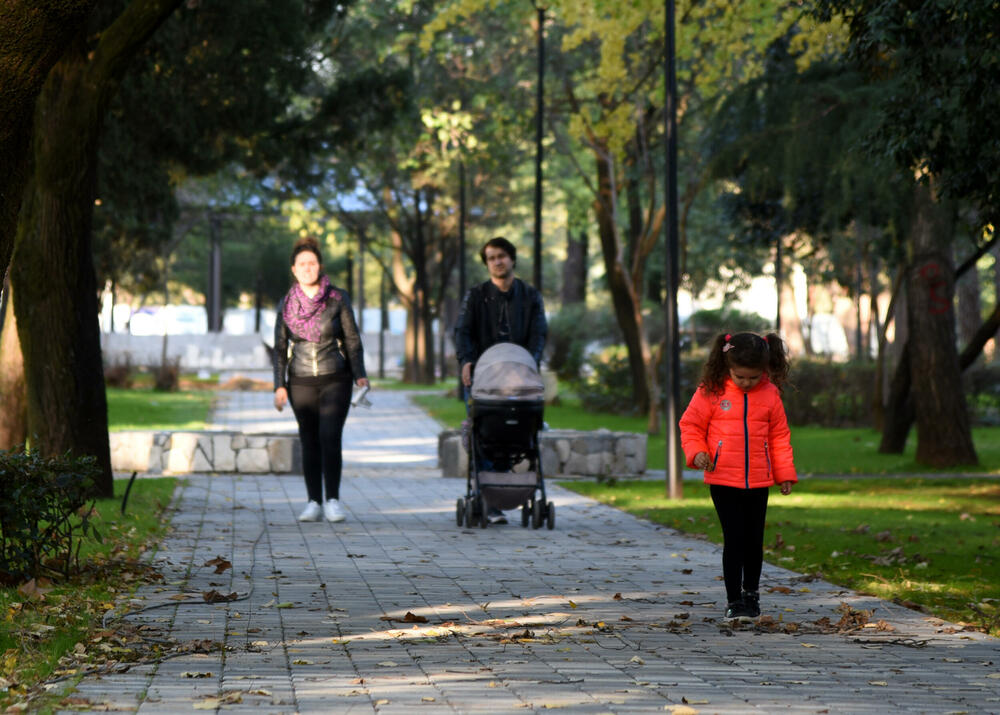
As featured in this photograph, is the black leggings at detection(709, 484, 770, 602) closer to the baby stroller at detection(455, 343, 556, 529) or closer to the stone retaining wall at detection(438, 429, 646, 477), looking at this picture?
the baby stroller at detection(455, 343, 556, 529)

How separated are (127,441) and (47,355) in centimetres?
507

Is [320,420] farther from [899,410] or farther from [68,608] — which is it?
[899,410]

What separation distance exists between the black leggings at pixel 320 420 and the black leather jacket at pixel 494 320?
995 millimetres

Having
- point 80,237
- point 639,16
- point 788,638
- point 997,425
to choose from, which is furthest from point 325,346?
point 997,425

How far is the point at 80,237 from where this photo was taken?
444 inches

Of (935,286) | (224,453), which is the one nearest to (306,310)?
(224,453)

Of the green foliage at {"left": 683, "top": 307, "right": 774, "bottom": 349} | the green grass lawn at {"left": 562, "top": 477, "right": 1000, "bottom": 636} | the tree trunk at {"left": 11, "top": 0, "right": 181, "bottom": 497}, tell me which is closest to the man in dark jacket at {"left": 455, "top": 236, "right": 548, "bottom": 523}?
the green grass lawn at {"left": 562, "top": 477, "right": 1000, "bottom": 636}

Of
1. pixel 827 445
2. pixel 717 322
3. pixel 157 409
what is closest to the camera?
pixel 827 445

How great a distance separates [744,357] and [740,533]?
0.86m

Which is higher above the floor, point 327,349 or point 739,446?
point 327,349

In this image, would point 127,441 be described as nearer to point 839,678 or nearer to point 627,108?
point 627,108

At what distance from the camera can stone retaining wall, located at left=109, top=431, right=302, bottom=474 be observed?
16125mm

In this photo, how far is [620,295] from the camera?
26516 mm

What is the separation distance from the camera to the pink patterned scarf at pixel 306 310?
36.3ft
